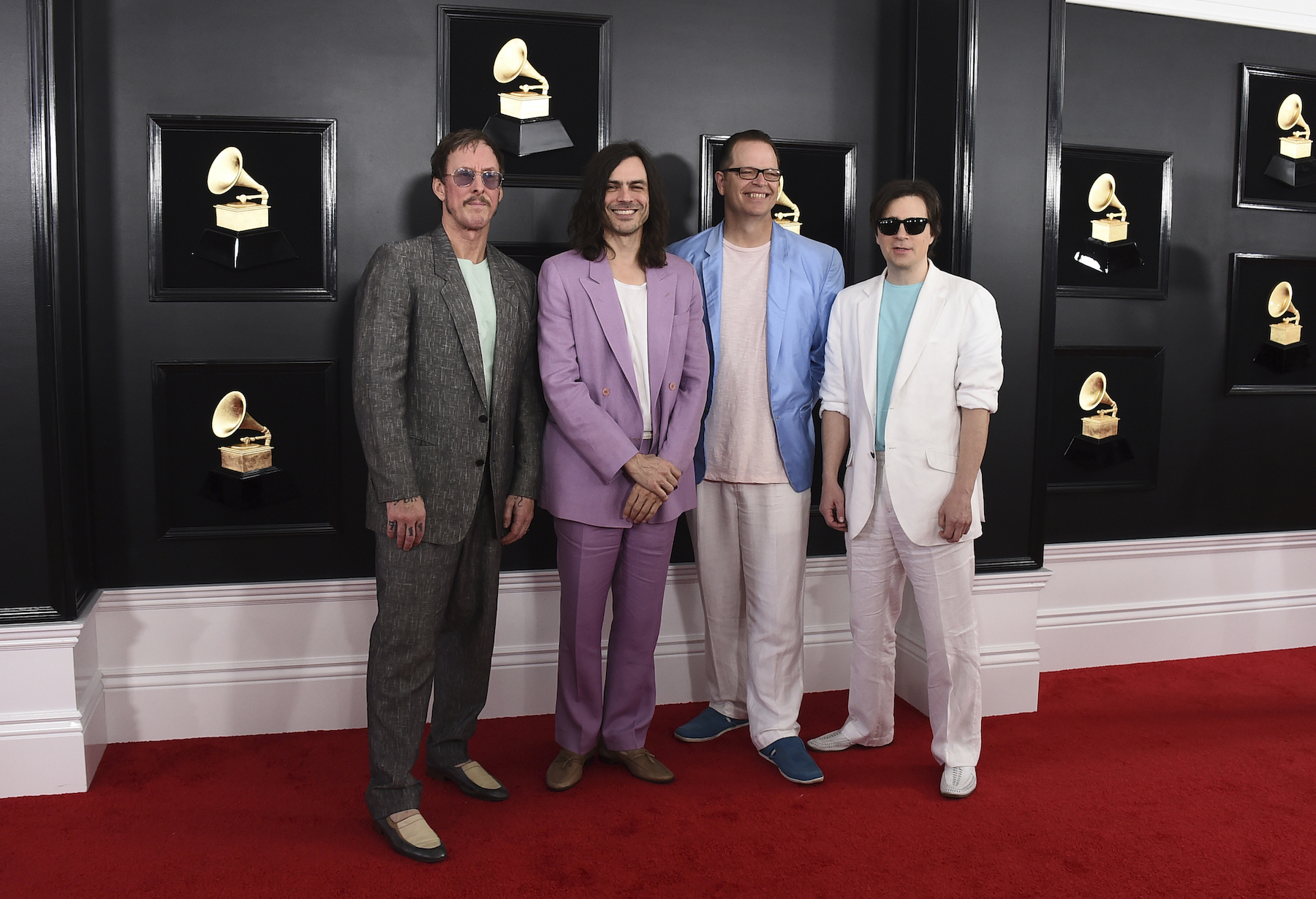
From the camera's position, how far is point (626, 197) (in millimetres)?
2686

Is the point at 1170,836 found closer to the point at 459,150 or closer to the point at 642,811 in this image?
the point at 642,811

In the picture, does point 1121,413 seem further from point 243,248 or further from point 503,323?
point 243,248

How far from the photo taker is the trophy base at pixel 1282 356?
401 cm

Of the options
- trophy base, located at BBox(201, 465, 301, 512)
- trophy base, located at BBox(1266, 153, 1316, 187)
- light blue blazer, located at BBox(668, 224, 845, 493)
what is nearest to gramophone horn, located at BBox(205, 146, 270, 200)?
trophy base, located at BBox(201, 465, 301, 512)

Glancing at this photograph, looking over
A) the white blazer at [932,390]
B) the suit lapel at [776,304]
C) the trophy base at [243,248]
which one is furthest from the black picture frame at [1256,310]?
the trophy base at [243,248]

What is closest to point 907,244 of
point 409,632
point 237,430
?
point 409,632

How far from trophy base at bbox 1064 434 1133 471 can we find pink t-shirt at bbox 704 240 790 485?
161 centimetres

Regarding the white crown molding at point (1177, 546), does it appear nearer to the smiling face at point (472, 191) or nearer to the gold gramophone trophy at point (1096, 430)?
the gold gramophone trophy at point (1096, 430)

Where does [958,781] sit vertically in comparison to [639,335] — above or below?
below

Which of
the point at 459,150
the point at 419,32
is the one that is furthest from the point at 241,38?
the point at 459,150

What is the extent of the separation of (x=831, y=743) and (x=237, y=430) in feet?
7.26

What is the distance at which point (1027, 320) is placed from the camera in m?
3.36

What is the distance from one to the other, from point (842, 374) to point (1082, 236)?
153cm

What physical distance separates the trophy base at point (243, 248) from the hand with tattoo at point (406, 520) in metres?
1.17
